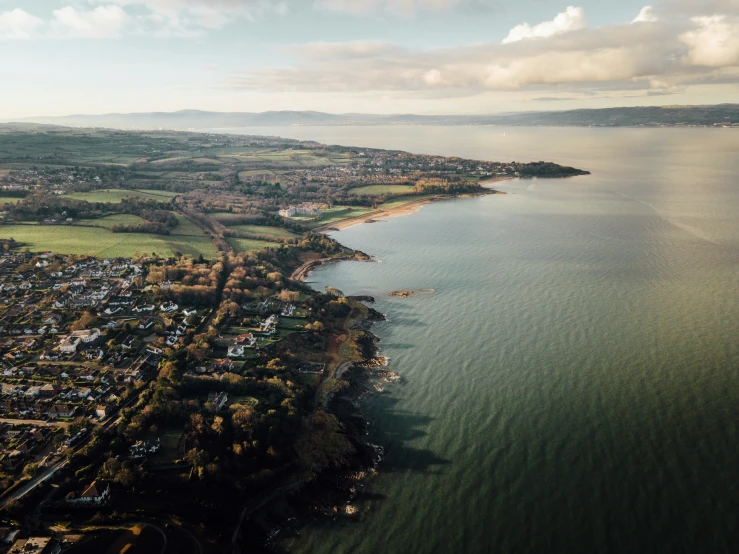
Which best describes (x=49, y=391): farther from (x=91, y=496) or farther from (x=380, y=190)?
(x=380, y=190)

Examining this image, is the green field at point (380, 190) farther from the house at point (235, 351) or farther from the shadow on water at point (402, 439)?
the shadow on water at point (402, 439)

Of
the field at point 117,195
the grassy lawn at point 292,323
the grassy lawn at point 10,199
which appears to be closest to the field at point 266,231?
the field at point 117,195

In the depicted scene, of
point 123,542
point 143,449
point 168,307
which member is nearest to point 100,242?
point 168,307

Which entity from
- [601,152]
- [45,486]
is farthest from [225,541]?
[601,152]

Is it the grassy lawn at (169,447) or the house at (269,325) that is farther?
the house at (269,325)

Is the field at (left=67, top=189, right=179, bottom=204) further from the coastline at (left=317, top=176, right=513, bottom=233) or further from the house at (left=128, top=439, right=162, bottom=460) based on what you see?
the house at (left=128, top=439, right=162, bottom=460)

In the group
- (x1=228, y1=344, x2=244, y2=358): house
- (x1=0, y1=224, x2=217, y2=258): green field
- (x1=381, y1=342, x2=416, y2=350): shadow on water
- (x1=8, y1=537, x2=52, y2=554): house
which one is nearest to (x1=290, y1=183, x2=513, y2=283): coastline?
(x1=0, y1=224, x2=217, y2=258): green field
